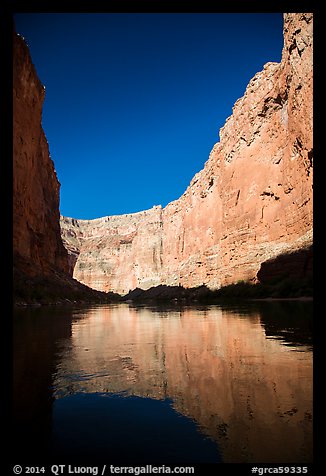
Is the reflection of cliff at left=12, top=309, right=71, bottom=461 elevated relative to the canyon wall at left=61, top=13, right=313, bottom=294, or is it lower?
lower

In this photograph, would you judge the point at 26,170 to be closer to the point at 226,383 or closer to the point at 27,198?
the point at 27,198

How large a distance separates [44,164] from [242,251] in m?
34.0

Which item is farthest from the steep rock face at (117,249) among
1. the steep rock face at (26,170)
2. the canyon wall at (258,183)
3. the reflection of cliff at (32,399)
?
the reflection of cliff at (32,399)

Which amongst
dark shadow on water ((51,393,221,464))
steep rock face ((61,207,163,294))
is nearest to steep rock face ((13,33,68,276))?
dark shadow on water ((51,393,221,464))

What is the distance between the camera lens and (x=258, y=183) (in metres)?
49.5

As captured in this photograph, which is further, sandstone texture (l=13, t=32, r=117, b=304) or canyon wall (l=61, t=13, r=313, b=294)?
canyon wall (l=61, t=13, r=313, b=294)

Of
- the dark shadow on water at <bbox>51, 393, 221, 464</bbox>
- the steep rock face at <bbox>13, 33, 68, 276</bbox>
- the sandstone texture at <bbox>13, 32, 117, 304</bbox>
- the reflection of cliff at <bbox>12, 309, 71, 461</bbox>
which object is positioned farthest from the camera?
the steep rock face at <bbox>13, 33, 68, 276</bbox>

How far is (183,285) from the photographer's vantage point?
68125 millimetres

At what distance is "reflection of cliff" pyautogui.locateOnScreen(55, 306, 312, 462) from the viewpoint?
2.39 m

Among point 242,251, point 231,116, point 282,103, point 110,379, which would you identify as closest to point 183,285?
point 242,251

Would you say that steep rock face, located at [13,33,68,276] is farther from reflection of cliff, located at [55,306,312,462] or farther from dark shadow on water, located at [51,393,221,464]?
dark shadow on water, located at [51,393,221,464]

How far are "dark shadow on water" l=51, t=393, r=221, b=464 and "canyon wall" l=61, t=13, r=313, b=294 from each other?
2734 centimetres

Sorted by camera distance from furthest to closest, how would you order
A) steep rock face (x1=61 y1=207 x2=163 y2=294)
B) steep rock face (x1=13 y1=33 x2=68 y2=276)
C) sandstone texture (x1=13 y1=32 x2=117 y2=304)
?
steep rock face (x1=61 y1=207 x2=163 y2=294), steep rock face (x1=13 y1=33 x2=68 y2=276), sandstone texture (x1=13 y1=32 x2=117 y2=304)

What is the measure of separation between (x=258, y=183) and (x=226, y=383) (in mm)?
48368
